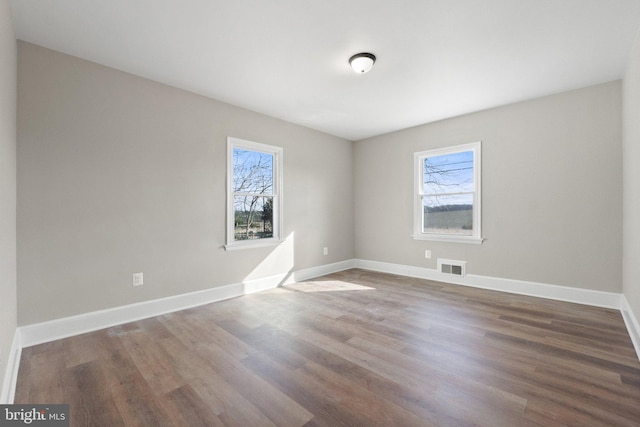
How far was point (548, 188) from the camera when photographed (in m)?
3.64

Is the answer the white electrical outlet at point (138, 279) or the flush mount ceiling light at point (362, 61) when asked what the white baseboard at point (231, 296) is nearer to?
the white electrical outlet at point (138, 279)

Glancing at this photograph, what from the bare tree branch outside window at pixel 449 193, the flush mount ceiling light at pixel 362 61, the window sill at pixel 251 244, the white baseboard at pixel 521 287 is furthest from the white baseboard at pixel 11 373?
the bare tree branch outside window at pixel 449 193

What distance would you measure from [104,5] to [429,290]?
451 centimetres

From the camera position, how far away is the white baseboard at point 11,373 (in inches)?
64.4

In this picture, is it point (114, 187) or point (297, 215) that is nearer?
point (114, 187)

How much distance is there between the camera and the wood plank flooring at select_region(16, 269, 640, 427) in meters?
1.60

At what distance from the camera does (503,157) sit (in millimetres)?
3977

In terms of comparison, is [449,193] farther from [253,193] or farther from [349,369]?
[349,369]

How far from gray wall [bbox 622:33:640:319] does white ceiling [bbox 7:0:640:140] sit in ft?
0.90

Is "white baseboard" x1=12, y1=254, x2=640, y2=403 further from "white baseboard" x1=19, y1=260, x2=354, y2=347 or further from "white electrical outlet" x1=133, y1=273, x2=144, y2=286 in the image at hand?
"white electrical outlet" x1=133, y1=273, x2=144, y2=286

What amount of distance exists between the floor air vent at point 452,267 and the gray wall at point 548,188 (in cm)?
8

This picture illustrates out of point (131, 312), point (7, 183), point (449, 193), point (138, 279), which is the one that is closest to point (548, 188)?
point (449, 193)

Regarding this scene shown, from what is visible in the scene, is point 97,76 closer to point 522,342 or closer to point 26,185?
point 26,185

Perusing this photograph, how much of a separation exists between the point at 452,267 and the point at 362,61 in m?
3.32
